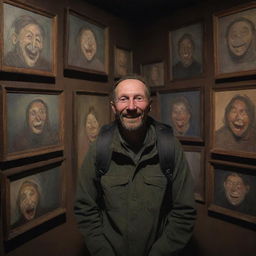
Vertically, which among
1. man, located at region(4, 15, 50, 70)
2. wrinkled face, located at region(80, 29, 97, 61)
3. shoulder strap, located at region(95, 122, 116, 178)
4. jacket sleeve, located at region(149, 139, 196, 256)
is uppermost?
wrinkled face, located at region(80, 29, 97, 61)

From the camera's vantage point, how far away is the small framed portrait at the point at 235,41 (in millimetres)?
1762

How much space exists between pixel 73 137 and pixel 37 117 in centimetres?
35

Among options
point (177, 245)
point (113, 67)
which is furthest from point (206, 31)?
point (177, 245)

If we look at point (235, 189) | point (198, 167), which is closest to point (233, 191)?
point (235, 189)

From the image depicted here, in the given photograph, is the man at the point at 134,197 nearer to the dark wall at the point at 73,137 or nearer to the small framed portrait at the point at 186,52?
the dark wall at the point at 73,137

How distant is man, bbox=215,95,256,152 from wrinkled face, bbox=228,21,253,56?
0.33 metres

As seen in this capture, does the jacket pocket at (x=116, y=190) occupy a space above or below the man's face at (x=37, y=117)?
below

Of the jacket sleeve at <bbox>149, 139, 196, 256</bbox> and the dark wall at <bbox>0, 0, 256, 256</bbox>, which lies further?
the dark wall at <bbox>0, 0, 256, 256</bbox>

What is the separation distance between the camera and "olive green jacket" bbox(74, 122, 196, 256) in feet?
4.79

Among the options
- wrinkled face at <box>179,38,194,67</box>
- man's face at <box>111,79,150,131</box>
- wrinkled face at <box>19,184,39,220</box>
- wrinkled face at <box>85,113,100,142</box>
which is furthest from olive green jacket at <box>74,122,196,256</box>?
wrinkled face at <box>179,38,194,67</box>

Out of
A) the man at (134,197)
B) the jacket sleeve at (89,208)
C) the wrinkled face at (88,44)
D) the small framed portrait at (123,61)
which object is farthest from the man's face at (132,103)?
the small framed portrait at (123,61)

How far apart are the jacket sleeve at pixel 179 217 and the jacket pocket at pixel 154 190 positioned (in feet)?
0.28

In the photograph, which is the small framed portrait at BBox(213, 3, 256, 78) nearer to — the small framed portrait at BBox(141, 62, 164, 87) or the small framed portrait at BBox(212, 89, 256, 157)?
the small framed portrait at BBox(212, 89, 256, 157)

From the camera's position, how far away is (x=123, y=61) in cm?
243
